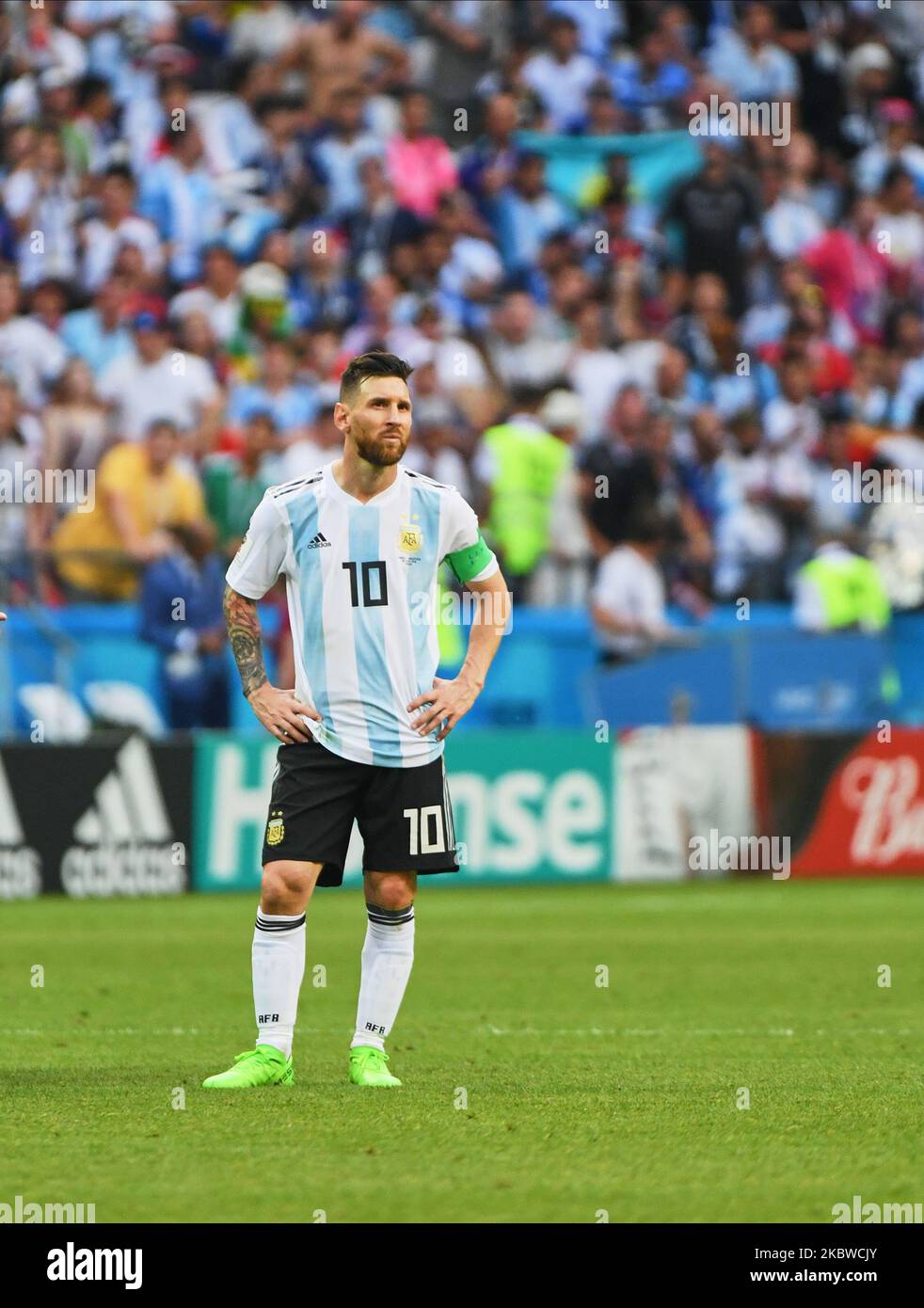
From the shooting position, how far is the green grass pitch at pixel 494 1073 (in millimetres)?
6086

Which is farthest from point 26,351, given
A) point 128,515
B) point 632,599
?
point 632,599

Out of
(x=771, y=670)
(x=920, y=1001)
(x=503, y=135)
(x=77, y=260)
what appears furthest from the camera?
(x=503, y=135)

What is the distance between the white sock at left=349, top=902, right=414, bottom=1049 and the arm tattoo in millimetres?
861

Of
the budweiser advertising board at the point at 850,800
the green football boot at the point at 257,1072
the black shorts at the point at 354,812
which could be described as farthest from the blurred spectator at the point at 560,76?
the green football boot at the point at 257,1072

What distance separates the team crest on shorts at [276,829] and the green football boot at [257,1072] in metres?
0.68

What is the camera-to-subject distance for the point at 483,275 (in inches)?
869

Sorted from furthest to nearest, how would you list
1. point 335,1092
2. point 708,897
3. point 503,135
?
point 503,135
point 708,897
point 335,1092

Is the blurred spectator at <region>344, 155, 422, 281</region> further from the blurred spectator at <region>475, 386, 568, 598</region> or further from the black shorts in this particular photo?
the black shorts

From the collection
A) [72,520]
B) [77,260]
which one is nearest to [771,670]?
[72,520]

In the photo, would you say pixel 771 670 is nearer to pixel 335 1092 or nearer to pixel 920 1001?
pixel 920 1001

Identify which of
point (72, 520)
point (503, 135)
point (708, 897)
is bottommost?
point (708, 897)

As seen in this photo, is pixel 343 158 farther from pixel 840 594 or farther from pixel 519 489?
pixel 840 594

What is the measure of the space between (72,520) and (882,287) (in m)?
9.47

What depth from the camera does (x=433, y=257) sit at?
71.2ft
